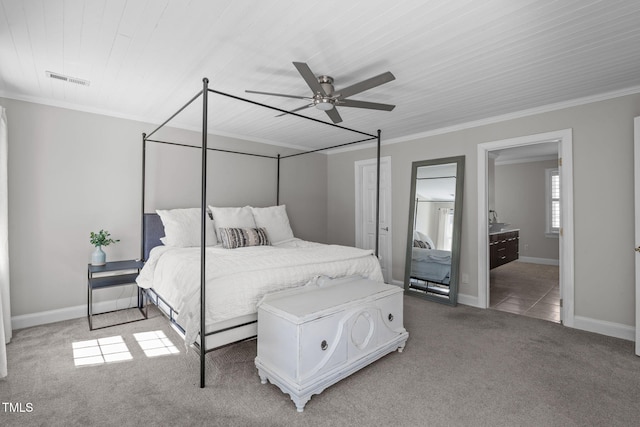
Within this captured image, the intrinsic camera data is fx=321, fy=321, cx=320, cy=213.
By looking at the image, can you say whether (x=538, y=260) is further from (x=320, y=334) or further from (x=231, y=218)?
(x=320, y=334)

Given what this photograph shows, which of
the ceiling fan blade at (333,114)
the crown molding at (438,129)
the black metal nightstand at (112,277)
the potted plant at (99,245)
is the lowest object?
the black metal nightstand at (112,277)

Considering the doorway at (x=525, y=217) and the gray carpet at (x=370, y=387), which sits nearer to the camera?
the gray carpet at (x=370, y=387)

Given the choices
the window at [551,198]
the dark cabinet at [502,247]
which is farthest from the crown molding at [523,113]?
the window at [551,198]

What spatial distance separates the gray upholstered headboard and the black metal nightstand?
0.22m

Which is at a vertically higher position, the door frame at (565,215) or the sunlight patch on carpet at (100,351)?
the door frame at (565,215)

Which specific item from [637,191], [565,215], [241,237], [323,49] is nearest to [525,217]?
[565,215]

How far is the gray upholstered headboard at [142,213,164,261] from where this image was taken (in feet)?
12.4

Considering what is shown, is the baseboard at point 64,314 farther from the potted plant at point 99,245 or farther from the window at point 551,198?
the window at point 551,198

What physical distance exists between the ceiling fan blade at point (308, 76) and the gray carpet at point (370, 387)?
2.06 m

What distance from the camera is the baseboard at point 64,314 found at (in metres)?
3.15

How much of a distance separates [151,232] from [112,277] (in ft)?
2.03

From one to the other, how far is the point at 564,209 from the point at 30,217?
5447 millimetres

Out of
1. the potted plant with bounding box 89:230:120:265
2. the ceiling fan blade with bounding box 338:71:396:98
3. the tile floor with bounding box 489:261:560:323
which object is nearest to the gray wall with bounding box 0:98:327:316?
the potted plant with bounding box 89:230:120:265

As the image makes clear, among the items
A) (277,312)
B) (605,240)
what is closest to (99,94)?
(277,312)
